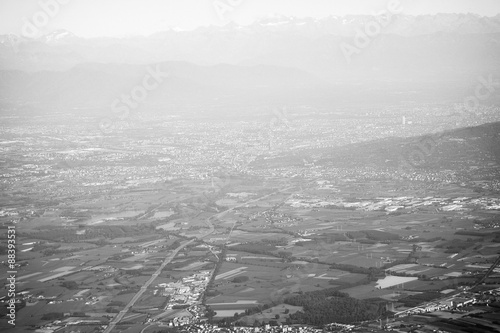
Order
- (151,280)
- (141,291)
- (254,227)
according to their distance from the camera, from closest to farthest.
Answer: (141,291) → (151,280) → (254,227)

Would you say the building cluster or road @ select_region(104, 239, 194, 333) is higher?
road @ select_region(104, 239, 194, 333)

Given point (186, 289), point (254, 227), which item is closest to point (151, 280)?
point (186, 289)

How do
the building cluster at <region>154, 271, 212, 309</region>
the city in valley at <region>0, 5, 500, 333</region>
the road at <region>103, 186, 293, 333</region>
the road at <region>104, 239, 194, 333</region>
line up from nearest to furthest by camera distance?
the road at <region>104, 239, 194, 333</region> < the road at <region>103, 186, 293, 333</region> < the city in valley at <region>0, 5, 500, 333</region> < the building cluster at <region>154, 271, 212, 309</region>

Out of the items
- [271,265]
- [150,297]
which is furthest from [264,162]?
[150,297]

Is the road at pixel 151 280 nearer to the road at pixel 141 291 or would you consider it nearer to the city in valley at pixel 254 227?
the road at pixel 141 291

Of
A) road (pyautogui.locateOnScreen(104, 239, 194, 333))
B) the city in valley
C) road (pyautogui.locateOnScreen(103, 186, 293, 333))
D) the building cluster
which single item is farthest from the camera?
the building cluster

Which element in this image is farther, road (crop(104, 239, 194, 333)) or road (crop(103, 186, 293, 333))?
road (crop(103, 186, 293, 333))

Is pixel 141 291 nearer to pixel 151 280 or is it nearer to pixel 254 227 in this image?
pixel 151 280

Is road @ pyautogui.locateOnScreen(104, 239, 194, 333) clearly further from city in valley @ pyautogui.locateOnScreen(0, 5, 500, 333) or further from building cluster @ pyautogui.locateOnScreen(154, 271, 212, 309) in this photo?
building cluster @ pyautogui.locateOnScreen(154, 271, 212, 309)

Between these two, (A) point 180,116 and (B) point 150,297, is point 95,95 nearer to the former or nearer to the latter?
(A) point 180,116

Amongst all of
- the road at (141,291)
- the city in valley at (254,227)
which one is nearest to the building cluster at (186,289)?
the city in valley at (254,227)

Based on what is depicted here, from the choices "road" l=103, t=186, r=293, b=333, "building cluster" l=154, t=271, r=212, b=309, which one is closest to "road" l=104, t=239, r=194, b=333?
"road" l=103, t=186, r=293, b=333
